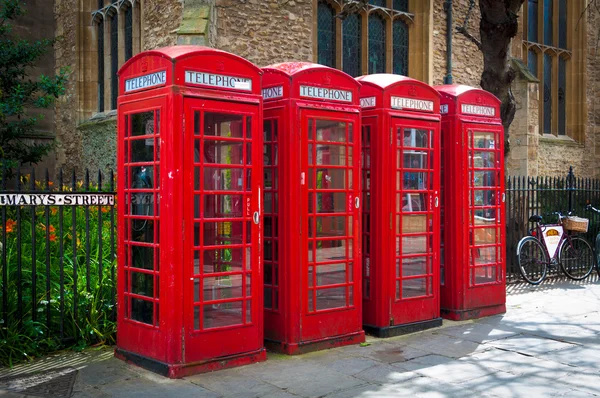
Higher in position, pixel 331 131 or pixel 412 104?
pixel 412 104

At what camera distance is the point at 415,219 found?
7.53m

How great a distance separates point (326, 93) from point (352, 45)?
30.8 ft

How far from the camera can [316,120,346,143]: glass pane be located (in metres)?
6.58

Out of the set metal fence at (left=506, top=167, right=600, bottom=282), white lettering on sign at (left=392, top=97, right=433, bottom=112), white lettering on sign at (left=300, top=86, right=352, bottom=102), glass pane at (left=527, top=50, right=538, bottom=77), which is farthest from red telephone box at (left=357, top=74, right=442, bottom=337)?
glass pane at (left=527, top=50, right=538, bottom=77)

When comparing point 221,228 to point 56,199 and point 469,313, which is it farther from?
point 469,313

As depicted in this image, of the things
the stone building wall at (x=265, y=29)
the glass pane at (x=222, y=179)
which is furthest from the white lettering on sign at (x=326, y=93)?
the stone building wall at (x=265, y=29)

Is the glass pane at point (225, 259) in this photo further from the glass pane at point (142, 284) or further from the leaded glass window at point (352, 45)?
the leaded glass window at point (352, 45)

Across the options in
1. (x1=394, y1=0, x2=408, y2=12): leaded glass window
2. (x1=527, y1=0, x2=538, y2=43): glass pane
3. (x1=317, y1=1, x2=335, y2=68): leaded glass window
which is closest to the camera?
(x1=317, y1=1, x2=335, y2=68): leaded glass window

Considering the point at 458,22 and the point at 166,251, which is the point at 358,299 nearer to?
the point at 166,251

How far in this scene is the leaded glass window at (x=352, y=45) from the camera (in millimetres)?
15488

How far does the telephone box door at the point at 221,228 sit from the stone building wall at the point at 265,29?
732cm

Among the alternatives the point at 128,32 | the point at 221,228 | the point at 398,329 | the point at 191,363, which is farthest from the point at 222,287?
the point at 128,32

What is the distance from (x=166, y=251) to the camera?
5609mm

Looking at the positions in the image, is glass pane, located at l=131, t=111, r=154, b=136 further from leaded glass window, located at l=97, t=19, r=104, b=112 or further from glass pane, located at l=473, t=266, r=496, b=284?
leaded glass window, located at l=97, t=19, r=104, b=112
